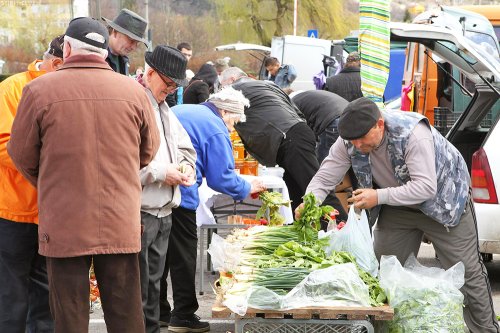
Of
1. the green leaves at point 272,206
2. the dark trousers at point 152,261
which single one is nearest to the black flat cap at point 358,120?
the dark trousers at point 152,261

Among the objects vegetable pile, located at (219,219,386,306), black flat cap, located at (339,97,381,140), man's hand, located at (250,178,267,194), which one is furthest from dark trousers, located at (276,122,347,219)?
black flat cap, located at (339,97,381,140)

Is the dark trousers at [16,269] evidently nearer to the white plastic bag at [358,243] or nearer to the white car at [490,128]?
the white plastic bag at [358,243]

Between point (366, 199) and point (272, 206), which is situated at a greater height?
point (366, 199)

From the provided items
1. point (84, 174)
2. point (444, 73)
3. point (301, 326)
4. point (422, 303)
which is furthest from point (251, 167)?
point (84, 174)

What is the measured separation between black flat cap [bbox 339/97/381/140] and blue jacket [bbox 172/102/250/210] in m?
1.33

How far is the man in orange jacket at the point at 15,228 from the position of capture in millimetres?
5293

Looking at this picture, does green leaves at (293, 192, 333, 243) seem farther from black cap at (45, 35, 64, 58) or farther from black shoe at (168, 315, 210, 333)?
black cap at (45, 35, 64, 58)

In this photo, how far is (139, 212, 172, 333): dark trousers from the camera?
5.68 metres

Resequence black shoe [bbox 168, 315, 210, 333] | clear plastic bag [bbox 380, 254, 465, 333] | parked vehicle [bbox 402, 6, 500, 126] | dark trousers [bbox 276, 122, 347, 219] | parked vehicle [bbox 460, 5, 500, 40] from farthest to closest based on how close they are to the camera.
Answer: parked vehicle [bbox 460, 5, 500, 40] < parked vehicle [bbox 402, 6, 500, 126] < dark trousers [bbox 276, 122, 347, 219] < black shoe [bbox 168, 315, 210, 333] < clear plastic bag [bbox 380, 254, 465, 333]

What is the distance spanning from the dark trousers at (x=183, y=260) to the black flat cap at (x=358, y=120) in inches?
62.3

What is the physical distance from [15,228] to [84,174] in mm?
1005

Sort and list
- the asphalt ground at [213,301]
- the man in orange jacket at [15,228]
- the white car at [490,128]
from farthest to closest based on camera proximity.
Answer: the white car at [490,128] → the asphalt ground at [213,301] → the man in orange jacket at [15,228]

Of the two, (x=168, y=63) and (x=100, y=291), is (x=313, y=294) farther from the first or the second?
(x=168, y=63)

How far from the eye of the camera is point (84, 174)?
14.8 feet
